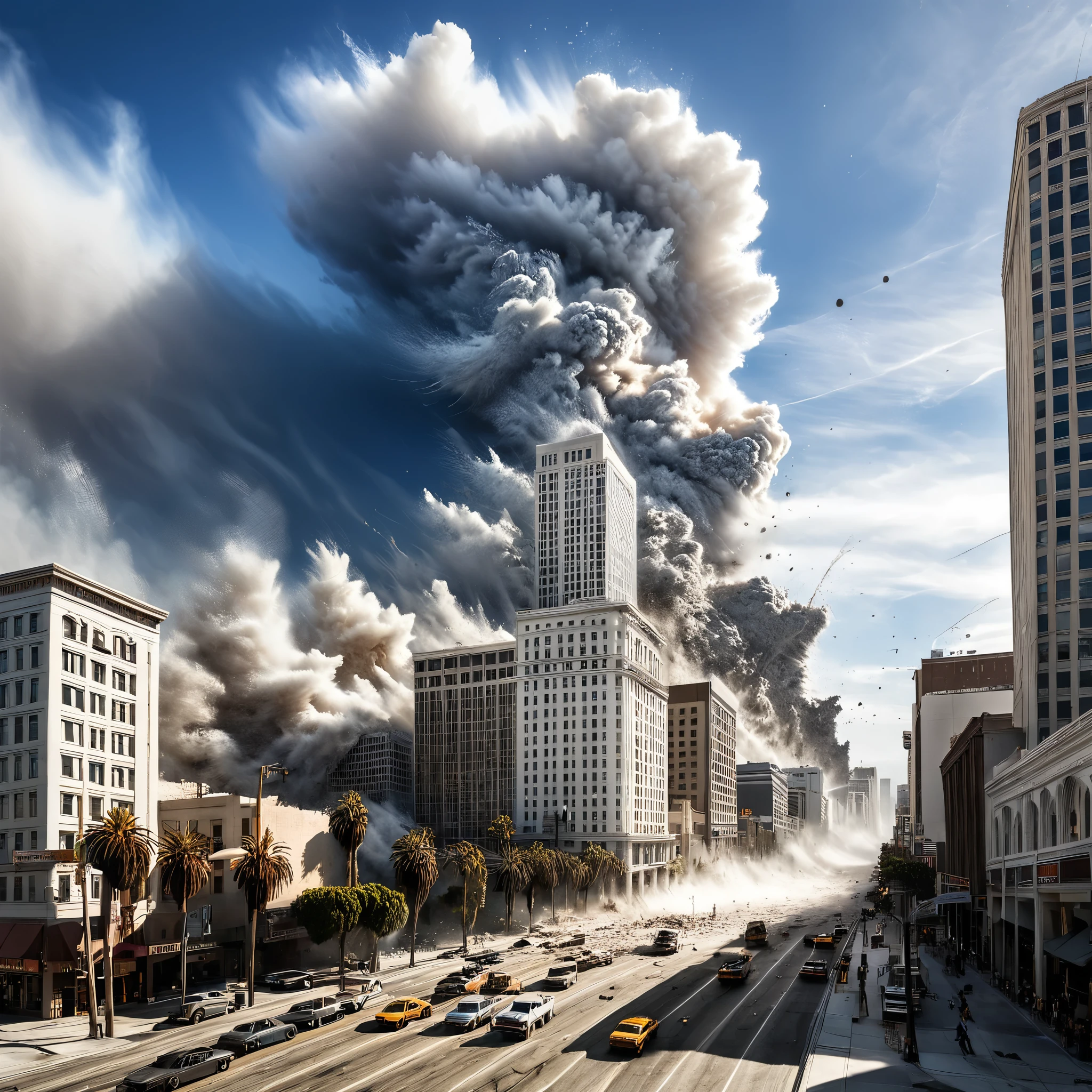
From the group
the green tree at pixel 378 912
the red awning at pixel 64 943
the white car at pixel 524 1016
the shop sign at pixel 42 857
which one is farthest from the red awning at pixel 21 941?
the white car at pixel 524 1016

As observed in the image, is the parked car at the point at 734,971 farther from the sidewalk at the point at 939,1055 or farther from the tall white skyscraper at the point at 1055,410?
the tall white skyscraper at the point at 1055,410

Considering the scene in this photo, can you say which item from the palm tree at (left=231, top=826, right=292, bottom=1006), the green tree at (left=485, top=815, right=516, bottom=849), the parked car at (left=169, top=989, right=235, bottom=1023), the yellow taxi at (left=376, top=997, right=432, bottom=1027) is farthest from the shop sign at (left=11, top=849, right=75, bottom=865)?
the green tree at (left=485, top=815, right=516, bottom=849)

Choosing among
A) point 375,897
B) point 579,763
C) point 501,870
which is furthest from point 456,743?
point 375,897

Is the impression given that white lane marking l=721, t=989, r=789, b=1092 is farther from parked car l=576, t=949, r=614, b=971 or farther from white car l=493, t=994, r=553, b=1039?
parked car l=576, t=949, r=614, b=971

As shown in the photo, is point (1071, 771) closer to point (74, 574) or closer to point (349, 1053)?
point (349, 1053)

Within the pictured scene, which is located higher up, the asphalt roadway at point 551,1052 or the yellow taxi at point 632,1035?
the yellow taxi at point 632,1035

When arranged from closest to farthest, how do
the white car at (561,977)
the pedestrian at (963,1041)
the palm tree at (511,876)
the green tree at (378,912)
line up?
the pedestrian at (963,1041) → the white car at (561,977) → the green tree at (378,912) → the palm tree at (511,876)
